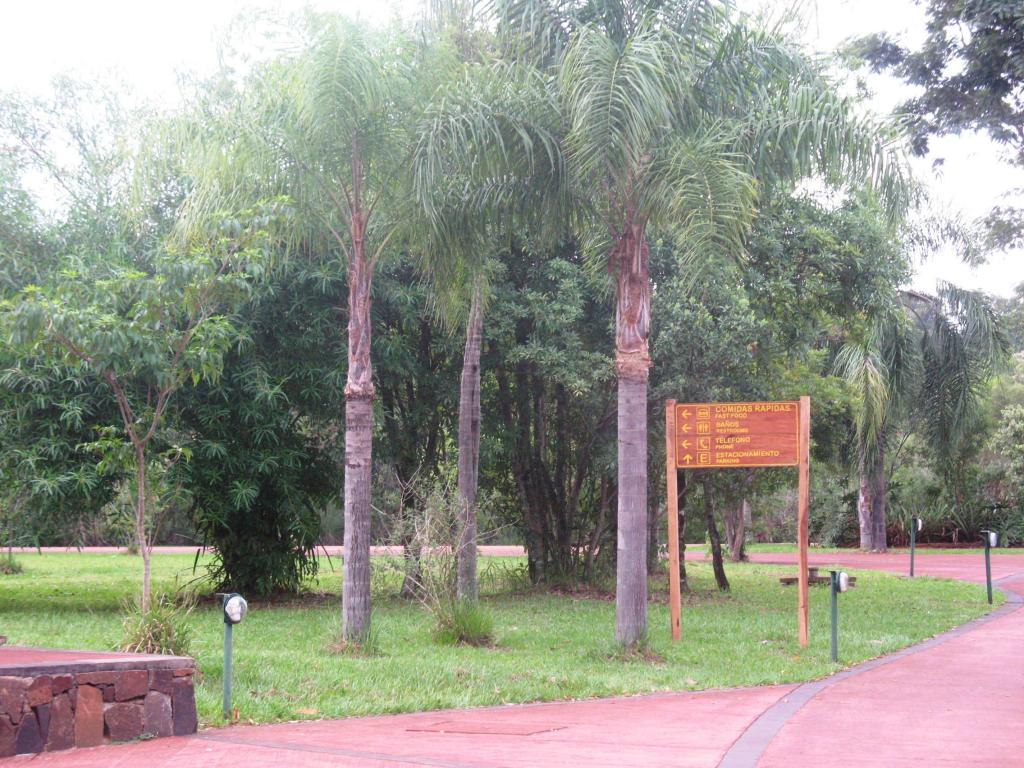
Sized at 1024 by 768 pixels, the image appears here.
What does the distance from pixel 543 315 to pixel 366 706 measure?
9760 mm

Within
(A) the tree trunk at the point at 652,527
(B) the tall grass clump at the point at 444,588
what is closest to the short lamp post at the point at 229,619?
(B) the tall grass clump at the point at 444,588

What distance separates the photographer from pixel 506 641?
12.9 meters

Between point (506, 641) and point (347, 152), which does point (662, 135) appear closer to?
point (347, 152)

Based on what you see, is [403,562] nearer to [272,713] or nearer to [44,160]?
[272,713]

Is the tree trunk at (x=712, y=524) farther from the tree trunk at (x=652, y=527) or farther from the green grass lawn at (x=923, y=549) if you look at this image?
the green grass lawn at (x=923, y=549)

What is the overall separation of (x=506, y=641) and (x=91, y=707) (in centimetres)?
653

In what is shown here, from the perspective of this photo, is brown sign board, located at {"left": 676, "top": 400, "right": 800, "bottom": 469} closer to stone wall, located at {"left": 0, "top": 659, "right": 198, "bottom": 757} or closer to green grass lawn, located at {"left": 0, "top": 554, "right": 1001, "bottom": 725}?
green grass lawn, located at {"left": 0, "top": 554, "right": 1001, "bottom": 725}

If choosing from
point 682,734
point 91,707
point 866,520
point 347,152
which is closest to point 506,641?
point 682,734

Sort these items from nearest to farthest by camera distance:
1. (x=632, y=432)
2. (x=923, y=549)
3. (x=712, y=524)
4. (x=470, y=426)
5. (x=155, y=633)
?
1. (x=155, y=633)
2. (x=632, y=432)
3. (x=470, y=426)
4. (x=712, y=524)
5. (x=923, y=549)

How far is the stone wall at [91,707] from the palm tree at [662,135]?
215 inches

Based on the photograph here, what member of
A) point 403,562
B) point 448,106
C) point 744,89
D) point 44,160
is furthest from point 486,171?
point 44,160

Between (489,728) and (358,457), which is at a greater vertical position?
(358,457)

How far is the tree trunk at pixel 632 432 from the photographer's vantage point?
11633mm

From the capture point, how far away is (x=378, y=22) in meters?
12.0
